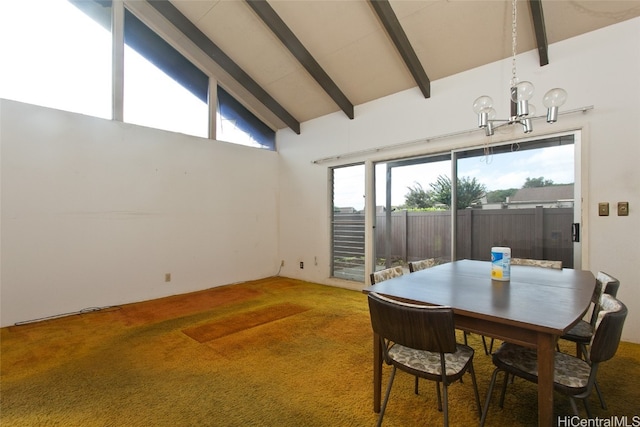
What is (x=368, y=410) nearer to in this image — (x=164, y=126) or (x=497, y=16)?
(x=497, y=16)

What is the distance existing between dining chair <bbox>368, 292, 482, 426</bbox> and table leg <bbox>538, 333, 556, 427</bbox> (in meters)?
0.33

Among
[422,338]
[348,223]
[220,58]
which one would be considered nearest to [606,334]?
[422,338]

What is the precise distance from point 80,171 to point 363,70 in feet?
12.7

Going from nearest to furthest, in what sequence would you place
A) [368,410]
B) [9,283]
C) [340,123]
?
[368,410]
[9,283]
[340,123]

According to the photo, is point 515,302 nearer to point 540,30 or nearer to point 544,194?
point 544,194

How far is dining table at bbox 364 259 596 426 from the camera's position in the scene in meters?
1.25

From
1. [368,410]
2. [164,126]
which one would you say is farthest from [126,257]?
[368,410]

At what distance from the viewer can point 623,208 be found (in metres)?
2.74

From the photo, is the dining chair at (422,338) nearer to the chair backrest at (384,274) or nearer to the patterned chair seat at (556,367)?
the patterned chair seat at (556,367)

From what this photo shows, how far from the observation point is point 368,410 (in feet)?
5.90

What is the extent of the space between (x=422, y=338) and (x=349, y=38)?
3.63 metres

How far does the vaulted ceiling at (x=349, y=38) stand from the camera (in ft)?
9.68

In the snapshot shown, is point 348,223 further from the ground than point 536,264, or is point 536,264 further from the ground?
point 348,223

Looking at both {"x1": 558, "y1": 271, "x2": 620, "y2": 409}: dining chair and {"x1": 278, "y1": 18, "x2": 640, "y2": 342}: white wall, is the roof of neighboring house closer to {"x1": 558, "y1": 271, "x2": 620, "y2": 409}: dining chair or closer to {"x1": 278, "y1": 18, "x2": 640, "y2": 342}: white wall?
{"x1": 278, "y1": 18, "x2": 640, "y2": 342}: white wall
